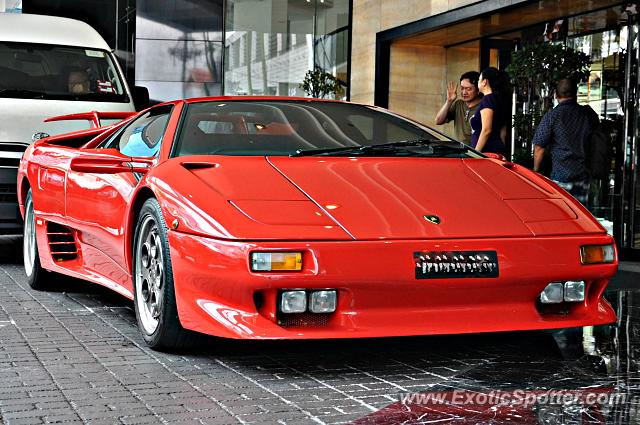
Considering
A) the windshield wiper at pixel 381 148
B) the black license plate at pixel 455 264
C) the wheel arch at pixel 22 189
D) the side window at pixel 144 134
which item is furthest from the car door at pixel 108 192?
the black license plate at pixel 455 264

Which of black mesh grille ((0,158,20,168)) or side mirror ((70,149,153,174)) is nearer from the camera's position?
side mirror ((70,149,153,174))

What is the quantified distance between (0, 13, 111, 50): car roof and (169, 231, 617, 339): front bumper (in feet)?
21.4

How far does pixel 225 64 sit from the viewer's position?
20703 mm

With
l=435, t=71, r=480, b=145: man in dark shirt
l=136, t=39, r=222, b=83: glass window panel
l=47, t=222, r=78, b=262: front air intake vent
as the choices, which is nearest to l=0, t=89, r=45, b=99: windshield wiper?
l=47, t=222, r=78, b=262: front air intake vent

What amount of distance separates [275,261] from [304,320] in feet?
0.99

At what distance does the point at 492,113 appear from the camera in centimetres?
905

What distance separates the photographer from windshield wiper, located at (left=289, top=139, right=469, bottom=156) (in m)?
5.34

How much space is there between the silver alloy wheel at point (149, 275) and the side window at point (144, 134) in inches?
20.3

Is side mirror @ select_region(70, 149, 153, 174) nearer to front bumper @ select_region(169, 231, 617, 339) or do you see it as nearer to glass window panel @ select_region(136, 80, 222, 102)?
front bumper @ select_region(169, 231, 617, 339)

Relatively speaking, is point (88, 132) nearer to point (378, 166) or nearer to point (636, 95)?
point (378, 166)

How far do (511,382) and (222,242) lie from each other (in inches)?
51.9

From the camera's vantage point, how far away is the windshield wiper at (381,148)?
5.34 meters

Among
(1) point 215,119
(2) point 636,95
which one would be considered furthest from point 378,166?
(2) point 636,95

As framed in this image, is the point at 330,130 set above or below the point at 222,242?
above
